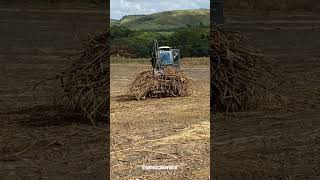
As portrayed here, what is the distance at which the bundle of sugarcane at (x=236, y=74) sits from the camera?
25.4 feet

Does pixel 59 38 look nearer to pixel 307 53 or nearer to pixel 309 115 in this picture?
pixel 307 53

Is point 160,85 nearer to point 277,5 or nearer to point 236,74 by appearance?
point 236,74

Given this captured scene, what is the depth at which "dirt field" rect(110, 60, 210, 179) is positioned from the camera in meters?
5.07

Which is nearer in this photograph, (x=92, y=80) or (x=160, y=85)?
(x=92, y=80)

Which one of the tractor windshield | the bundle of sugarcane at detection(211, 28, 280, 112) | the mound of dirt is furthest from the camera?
the tractor windshield

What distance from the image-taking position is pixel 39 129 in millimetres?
6598

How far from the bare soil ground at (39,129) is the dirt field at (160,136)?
0.66 ft

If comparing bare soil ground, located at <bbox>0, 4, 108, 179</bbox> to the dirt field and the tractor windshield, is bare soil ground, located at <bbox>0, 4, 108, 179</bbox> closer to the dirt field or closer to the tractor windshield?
the dirt field

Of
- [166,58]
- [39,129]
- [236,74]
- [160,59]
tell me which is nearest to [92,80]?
[39,129]

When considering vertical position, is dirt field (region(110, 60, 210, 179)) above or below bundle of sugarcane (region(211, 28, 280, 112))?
below

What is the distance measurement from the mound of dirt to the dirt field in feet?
0.51

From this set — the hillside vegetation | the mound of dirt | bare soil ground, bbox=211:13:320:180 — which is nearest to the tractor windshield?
the mound of dirt

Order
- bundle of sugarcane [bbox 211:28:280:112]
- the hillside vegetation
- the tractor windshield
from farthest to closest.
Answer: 1. the hillside vegetation
2. the tractor windshield
3. bundle of sugarcane [bbox 211:28:280:112]

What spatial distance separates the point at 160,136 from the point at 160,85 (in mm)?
3149
